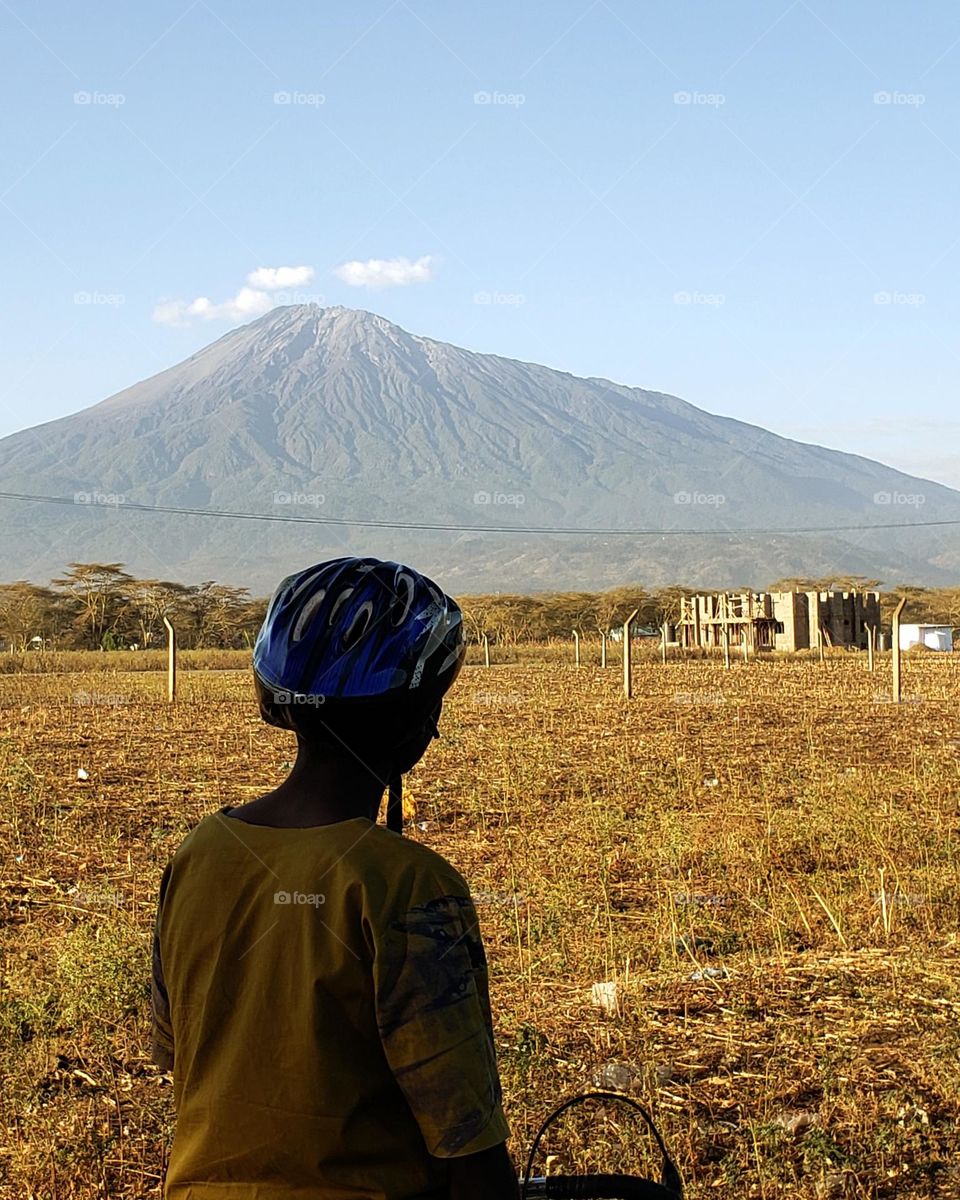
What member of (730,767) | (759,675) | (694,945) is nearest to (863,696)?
(759,675)

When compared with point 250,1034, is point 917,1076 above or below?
below

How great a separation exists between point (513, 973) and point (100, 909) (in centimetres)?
254

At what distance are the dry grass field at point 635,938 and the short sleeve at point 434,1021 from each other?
232 centimetres

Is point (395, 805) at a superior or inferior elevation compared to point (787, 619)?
inferior

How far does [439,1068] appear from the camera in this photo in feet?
4.81

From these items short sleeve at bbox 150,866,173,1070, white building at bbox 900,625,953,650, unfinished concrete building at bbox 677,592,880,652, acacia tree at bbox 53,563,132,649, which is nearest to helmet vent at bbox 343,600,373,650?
short sleeve at bbox 150,866,173,1070

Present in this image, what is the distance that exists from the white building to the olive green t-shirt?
56.8m

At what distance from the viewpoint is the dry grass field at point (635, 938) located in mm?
3803

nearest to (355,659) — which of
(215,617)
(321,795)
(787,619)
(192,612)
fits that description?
(321,795)

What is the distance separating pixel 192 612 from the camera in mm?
63406

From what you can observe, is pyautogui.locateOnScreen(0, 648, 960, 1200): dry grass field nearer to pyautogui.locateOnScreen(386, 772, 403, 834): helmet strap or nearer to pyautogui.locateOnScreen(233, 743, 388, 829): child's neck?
pyautogui.locateOnScreen(386, 772, 403, 834): helmet strap

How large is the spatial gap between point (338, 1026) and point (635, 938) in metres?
4.97

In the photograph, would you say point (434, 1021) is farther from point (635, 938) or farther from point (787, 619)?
point (787, 619)

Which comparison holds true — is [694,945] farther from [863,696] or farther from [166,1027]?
[863,696]
